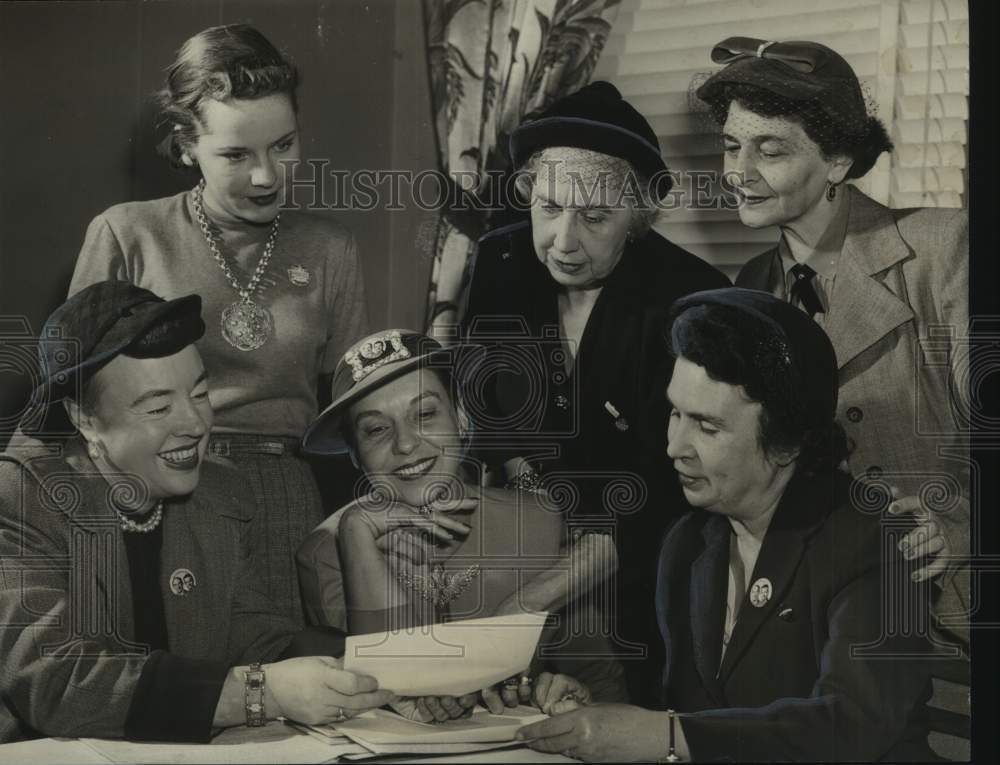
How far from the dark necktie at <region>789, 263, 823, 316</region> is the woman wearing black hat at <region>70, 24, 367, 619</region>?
916 mm

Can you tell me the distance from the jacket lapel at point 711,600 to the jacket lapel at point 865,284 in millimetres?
440

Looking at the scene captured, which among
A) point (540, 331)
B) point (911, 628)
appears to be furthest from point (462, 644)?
point (911, 628)

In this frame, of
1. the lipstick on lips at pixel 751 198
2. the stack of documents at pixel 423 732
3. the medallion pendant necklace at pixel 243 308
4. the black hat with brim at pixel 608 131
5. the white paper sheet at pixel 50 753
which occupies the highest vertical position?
the black hat with brim at pixel 608 131

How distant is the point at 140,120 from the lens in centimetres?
276

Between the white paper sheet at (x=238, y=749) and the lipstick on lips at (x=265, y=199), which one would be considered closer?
the white paper sheet at (x=238, y=749)

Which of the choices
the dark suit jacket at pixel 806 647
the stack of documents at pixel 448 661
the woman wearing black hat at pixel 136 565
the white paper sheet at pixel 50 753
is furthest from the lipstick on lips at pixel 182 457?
the dark suit jacket at pixel 806 647

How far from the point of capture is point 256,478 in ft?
8.83

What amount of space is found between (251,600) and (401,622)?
0.32 metres

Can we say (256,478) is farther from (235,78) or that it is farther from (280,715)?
(235,78)

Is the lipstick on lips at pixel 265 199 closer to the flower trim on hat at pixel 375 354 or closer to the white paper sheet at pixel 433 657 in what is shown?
the flower trim on hat at pixel 375 354

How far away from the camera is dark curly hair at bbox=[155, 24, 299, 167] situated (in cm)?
271

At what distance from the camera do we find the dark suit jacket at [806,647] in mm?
2578

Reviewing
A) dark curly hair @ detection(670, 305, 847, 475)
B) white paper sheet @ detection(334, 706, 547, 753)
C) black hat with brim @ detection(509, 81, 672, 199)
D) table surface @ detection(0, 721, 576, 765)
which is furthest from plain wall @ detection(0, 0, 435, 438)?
white paper sheet @ detection(334, 706, 547, 753)

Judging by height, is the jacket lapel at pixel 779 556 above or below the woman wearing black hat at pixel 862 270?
below
